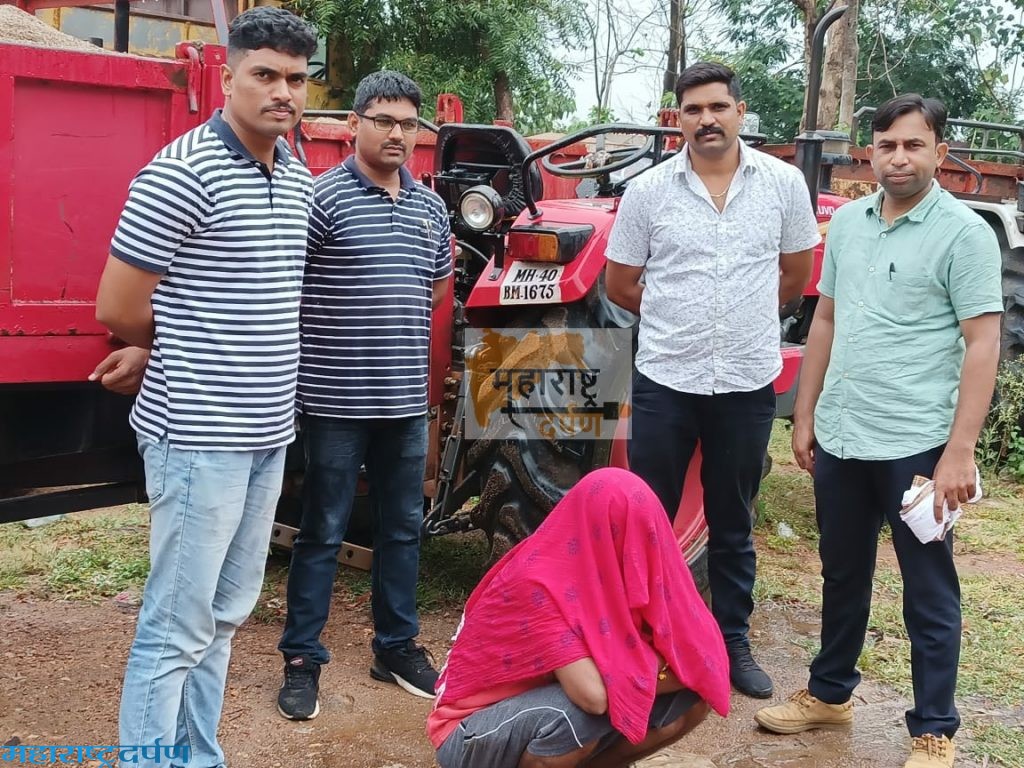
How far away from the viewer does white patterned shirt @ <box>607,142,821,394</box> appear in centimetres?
320

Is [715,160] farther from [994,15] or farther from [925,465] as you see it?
[994,15]

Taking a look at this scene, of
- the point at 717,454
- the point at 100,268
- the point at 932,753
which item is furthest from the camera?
the point at 717,454

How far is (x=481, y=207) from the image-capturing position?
11.5 feet

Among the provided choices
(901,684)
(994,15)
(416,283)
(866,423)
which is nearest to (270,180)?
(416,283)

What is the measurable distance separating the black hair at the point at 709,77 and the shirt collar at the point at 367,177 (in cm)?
81

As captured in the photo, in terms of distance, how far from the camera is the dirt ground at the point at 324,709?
3.05 metres

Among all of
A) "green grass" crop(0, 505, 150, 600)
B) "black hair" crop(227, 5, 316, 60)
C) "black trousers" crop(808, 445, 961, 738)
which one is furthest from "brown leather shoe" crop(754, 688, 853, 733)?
"green grass" crop(0, 505, 150, 600)

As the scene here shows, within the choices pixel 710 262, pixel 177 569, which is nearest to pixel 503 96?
pixel 710 262

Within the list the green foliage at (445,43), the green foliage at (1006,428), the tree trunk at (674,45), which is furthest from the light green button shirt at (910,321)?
the tree trunk at (674,45)

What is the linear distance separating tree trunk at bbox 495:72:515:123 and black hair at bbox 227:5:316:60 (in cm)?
958

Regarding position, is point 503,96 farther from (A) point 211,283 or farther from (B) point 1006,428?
(A) point 211,283

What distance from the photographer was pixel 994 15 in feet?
46.7

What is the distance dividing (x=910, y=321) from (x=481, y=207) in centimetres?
131

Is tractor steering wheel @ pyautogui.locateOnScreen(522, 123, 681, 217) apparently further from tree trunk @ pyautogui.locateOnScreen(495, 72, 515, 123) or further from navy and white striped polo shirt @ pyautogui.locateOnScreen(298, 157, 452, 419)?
tree trunk @ pyautogui.locateOnScreen(495, 72, 515, 123)
